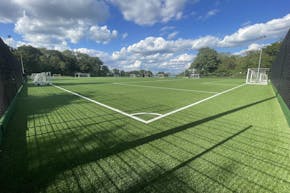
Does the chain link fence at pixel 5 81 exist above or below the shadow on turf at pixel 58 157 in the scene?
above

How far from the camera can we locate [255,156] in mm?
2559

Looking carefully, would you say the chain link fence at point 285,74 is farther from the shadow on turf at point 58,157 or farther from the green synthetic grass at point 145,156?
the shadow on turf at point 58,157

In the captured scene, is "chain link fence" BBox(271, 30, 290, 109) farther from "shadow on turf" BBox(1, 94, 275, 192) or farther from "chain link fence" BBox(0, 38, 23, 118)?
"chain link fence" BBox(0, 38, 23, 118)

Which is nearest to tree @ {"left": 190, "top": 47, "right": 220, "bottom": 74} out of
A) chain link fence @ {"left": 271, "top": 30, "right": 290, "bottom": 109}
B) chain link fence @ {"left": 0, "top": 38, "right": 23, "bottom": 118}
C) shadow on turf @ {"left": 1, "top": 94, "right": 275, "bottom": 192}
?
chain link fence @ {"left": 271, "top": 30, "right": 290, "bottom": 109}

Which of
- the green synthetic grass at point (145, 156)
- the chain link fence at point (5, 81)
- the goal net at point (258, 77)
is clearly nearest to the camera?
the green synthetic grass at point (145, 156)

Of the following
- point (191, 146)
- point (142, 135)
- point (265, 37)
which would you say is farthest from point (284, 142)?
point (265, 37)

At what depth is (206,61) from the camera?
2736 inches

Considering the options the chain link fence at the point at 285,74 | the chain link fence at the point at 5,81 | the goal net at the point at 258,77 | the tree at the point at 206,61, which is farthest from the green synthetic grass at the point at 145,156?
the tree at the point at 206,61

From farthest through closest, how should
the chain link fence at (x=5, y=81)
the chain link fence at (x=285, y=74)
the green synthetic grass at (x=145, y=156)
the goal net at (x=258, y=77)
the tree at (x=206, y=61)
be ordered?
the tree at (x=206, y=61) → the goal net at (x=258, y=77) → the chain link fence at (x=285, y=74) → the chain link fence at (x=5, y=81) → the green synthetic grass at (x=145, y=156)

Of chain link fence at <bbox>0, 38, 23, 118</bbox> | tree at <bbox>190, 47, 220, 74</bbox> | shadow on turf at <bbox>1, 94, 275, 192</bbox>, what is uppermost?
tree at <bbox>190, 47, 220, 74</bbox>

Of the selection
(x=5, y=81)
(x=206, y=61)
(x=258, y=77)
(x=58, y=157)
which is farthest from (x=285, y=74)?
(x=206, y=61)

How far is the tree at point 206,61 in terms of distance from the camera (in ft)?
224

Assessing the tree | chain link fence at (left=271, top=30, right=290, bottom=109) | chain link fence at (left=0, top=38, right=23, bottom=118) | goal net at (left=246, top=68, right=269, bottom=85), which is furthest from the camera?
the tree

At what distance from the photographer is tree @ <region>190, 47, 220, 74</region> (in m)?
68.3
